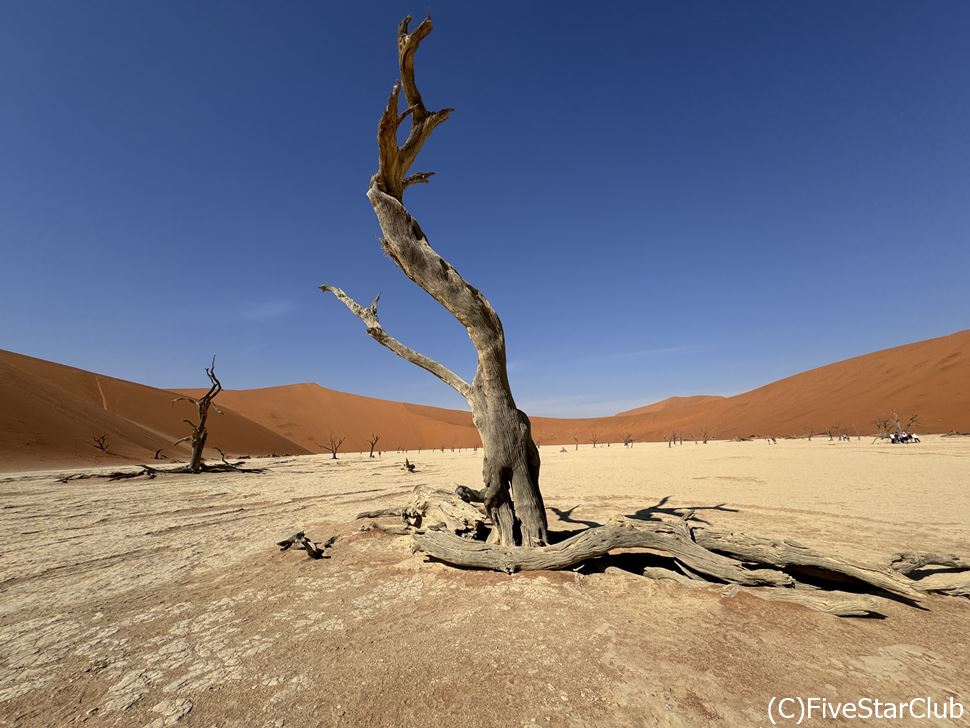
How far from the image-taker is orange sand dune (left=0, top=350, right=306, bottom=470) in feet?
62.6

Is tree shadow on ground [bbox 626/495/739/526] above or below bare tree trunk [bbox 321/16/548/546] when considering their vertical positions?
below

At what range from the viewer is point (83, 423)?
23016 millimetres

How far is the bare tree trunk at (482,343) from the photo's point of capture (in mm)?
4652

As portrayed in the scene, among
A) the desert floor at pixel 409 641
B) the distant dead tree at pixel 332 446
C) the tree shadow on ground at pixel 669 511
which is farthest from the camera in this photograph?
the distant dead tree at pixel 332 446

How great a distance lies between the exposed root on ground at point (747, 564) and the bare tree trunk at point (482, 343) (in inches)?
20.6

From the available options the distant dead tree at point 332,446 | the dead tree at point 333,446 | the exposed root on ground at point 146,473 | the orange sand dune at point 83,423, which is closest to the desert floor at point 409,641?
the exposed root on ground at point 146,473

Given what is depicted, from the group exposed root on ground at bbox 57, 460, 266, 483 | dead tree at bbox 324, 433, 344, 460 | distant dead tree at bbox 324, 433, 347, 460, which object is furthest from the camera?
distant dead tree at bbox 324, 433, 347, 460

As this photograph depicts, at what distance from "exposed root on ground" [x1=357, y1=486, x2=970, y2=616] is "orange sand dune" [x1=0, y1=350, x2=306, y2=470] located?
23514 millimetres

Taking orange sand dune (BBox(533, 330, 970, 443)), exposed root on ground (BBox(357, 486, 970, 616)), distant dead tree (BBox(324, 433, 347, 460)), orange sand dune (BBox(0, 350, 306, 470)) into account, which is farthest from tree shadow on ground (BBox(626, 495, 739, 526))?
orange sand dune (BBox(533, 330, 970, 443))

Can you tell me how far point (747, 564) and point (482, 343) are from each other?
3.60 meters

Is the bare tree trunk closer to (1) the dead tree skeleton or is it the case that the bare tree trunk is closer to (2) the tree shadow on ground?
(1) the dead tree skeleton

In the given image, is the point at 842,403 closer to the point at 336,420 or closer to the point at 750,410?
the point at 750,410

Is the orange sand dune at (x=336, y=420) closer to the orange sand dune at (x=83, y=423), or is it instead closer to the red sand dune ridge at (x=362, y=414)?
the red sand dune ridge at (x=362, y=414)

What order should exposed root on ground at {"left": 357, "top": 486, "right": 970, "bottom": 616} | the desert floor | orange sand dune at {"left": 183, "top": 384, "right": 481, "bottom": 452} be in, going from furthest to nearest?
orange sand dune at {"left": 183, "top": 384, "right": 481, "bottom": 452} < exposed root on ground at {"left": 357, "top": 486, "right": 970, "bottom": 616} < the desert floor
